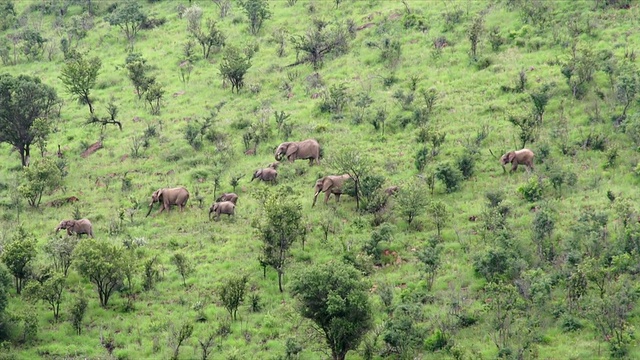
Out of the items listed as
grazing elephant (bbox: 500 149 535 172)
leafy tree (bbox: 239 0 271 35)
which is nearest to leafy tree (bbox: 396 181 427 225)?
grazing elephant (bbox: 500 149 535 172)

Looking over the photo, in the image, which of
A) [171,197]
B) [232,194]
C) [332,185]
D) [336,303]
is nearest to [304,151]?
[332,185]

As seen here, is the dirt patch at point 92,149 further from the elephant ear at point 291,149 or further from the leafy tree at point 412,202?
the leafy tree at point 412,202

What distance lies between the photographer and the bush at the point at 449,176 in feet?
129

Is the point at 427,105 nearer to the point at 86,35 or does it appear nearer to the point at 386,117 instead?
the point at 386,117

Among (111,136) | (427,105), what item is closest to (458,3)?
(427,105)

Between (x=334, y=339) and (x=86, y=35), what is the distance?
169 feet

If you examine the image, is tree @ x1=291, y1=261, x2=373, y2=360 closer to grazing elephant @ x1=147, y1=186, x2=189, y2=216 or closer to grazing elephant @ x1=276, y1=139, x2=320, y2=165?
grazing elephant @ x1=147, y1=186, x2=189, y2=216

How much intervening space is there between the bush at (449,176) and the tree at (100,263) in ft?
52.3

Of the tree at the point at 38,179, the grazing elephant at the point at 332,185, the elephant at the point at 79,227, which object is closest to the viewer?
the elephant at the point at 79,227

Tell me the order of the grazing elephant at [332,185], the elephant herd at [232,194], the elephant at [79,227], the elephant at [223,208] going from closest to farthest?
the elephant at [79,227] < the elephant herd at [232,194] < the elephant at [223,208] < the grazing elephant at [332,185]

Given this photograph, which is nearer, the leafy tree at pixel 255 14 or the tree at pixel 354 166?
the tree at pixel 354 166

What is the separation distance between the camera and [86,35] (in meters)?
70.8

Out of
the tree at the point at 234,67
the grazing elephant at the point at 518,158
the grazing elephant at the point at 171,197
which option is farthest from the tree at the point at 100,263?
the tree at the point at 234,67

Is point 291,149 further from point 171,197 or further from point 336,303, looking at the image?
point 336,303
